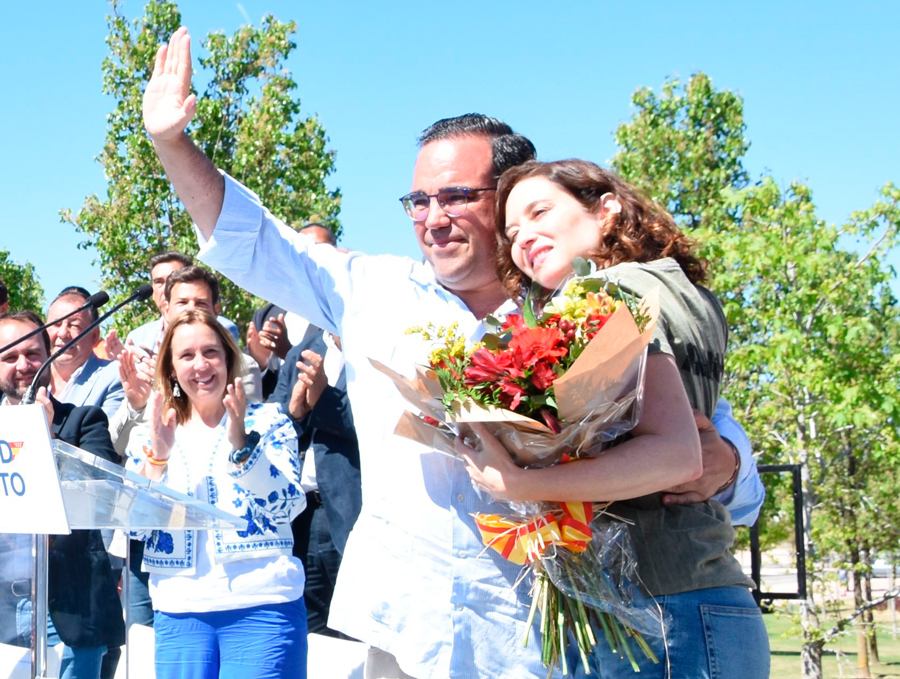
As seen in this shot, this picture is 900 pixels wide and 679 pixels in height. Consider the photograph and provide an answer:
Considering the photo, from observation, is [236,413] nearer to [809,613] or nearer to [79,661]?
[79,661]

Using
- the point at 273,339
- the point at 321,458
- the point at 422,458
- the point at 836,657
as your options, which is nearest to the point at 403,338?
the point at 422,458

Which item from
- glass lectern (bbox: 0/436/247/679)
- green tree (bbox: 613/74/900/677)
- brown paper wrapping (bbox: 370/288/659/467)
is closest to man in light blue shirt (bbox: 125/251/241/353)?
glass lectern (bbox: 0/436/247/679)

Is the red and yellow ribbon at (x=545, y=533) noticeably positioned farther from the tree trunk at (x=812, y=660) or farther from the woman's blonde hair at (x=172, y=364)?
the tree trunk at (x=812, y=660)

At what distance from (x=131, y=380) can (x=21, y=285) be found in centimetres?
2980

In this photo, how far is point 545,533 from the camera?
81.7 inches

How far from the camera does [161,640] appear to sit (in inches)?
160

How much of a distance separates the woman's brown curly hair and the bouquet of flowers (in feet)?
0.80

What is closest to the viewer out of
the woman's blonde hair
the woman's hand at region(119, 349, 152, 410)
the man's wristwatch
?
the man's wristwatch

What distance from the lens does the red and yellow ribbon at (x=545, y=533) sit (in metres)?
2.05

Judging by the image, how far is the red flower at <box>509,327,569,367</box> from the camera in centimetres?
197

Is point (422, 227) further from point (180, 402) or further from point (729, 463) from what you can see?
point (180, 402)

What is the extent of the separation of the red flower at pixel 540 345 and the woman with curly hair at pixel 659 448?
0.64 feet

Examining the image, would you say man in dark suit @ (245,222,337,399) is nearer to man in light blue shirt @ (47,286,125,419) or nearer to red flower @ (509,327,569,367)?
man in light blue shirt @ (47,286,125,419)

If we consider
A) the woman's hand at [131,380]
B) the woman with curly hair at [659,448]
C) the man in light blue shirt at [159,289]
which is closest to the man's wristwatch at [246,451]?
the woman's hand at [131,380]
